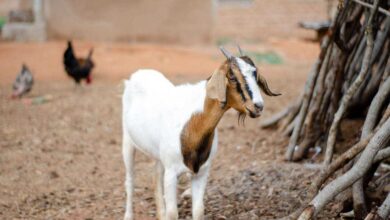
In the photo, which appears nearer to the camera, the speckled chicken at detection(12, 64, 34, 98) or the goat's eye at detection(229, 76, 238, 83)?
the goat's eye at detection(229, 76, 238, 83)

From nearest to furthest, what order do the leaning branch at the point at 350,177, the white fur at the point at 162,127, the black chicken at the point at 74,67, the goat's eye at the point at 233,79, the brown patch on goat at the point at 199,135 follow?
the goat's eye at the point at 233,79
the leaning branch at the point at 350,177
the brown patch on goat at the point at 199,135
the white fur at the point at 162,127
the black chicken at the point at 74,67

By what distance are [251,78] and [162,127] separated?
927 millimetres

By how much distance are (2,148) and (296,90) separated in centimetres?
→ 481

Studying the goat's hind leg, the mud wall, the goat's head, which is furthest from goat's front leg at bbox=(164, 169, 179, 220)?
the mud wall

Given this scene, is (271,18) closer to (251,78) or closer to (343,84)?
(343,84)

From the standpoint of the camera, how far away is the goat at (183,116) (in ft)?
13.3

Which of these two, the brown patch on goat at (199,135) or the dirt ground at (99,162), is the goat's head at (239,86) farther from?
the dirt ground at (99,162)

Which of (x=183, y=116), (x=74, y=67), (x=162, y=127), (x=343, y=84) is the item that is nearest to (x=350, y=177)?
(x=183, y=116)

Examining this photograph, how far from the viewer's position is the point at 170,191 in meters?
4.57

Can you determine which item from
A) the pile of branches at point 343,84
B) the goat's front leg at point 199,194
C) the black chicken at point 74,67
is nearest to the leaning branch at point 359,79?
the pile of branches at point 343,84

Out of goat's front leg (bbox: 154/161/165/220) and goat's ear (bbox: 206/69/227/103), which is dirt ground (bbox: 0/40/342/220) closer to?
goat's front leg (bbox: 154/161/165/220)

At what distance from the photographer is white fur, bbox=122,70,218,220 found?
14.8 feet

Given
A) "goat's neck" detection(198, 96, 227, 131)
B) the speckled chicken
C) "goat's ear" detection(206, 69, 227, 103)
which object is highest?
"goat's ear" detection(206, 69, 227, 103)

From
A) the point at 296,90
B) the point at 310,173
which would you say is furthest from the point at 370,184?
the point at 296,90
